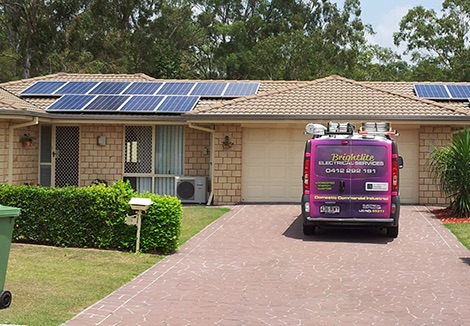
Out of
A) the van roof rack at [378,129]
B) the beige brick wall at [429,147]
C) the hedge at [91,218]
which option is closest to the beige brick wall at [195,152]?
the beige brick wall at [429,147]

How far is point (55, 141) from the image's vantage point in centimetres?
2017

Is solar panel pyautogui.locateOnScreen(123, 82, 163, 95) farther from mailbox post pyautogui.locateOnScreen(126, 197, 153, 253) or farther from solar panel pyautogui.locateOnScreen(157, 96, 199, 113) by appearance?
mailbox post pyautogui.locateOnScreen(126, 197, 153, 253)

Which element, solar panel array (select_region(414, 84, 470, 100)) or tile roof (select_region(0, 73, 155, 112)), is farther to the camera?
solar panel array (select_region(414, 84, 470, 100))

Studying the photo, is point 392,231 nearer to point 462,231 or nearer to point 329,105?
point 462,231

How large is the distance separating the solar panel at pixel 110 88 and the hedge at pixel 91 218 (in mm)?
9714

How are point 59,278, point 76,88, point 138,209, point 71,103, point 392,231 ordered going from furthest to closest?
point 76,88
point 71,103
point 392,231
point 138,209
point 59,278

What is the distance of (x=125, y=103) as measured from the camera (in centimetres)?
2000

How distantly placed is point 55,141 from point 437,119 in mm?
11081

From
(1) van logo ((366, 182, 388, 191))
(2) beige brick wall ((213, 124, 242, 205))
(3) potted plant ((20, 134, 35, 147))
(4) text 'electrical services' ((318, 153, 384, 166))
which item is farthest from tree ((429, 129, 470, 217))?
(3) potted plant ((20, 134, 35, 147))

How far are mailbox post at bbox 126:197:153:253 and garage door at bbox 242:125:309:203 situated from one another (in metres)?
7.98

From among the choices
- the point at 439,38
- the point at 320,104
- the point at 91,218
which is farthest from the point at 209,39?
the point at 91,218

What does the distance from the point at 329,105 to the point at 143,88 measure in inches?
257

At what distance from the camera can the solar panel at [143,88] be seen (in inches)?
842

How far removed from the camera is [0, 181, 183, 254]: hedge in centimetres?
1126
